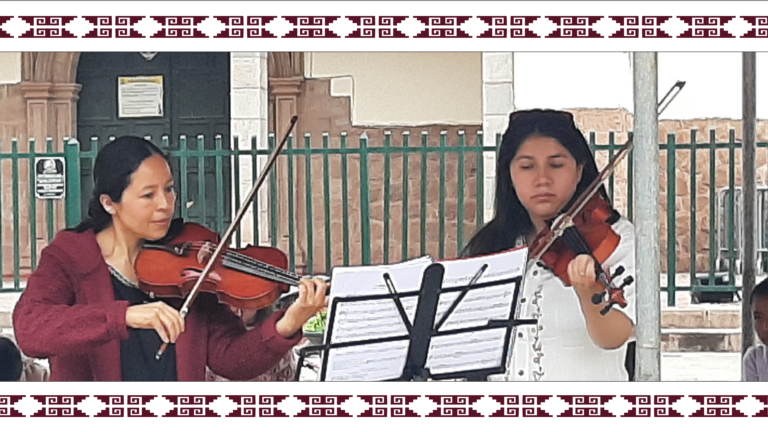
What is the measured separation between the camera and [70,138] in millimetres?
6172

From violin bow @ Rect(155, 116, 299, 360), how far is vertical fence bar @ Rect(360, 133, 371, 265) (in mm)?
306

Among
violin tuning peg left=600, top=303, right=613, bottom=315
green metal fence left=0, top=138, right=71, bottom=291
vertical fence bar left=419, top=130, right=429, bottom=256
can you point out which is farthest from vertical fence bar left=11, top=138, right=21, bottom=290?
violin tuning peg left=600, top=303, right=613, bottom=315

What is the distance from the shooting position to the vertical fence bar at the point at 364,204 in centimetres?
617

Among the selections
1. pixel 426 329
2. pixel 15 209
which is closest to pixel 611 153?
pixel 426 329

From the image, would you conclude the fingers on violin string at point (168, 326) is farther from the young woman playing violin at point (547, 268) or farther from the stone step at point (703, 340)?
the stone step at point (703, 340)

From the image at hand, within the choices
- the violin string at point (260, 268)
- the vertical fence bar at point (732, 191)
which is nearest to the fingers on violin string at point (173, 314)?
the violin string at point (260, 268)

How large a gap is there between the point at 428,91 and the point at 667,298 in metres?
1.29

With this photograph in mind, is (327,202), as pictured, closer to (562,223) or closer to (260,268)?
(260,268)

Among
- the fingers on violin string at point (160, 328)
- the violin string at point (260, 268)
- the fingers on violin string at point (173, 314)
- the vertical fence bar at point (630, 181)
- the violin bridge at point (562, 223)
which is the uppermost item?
the vertical fence bar at point (630, 181)

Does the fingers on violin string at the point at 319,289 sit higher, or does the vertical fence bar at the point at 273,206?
the vertical fence bar at the point at 273,206

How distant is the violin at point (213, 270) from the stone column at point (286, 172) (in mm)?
70
